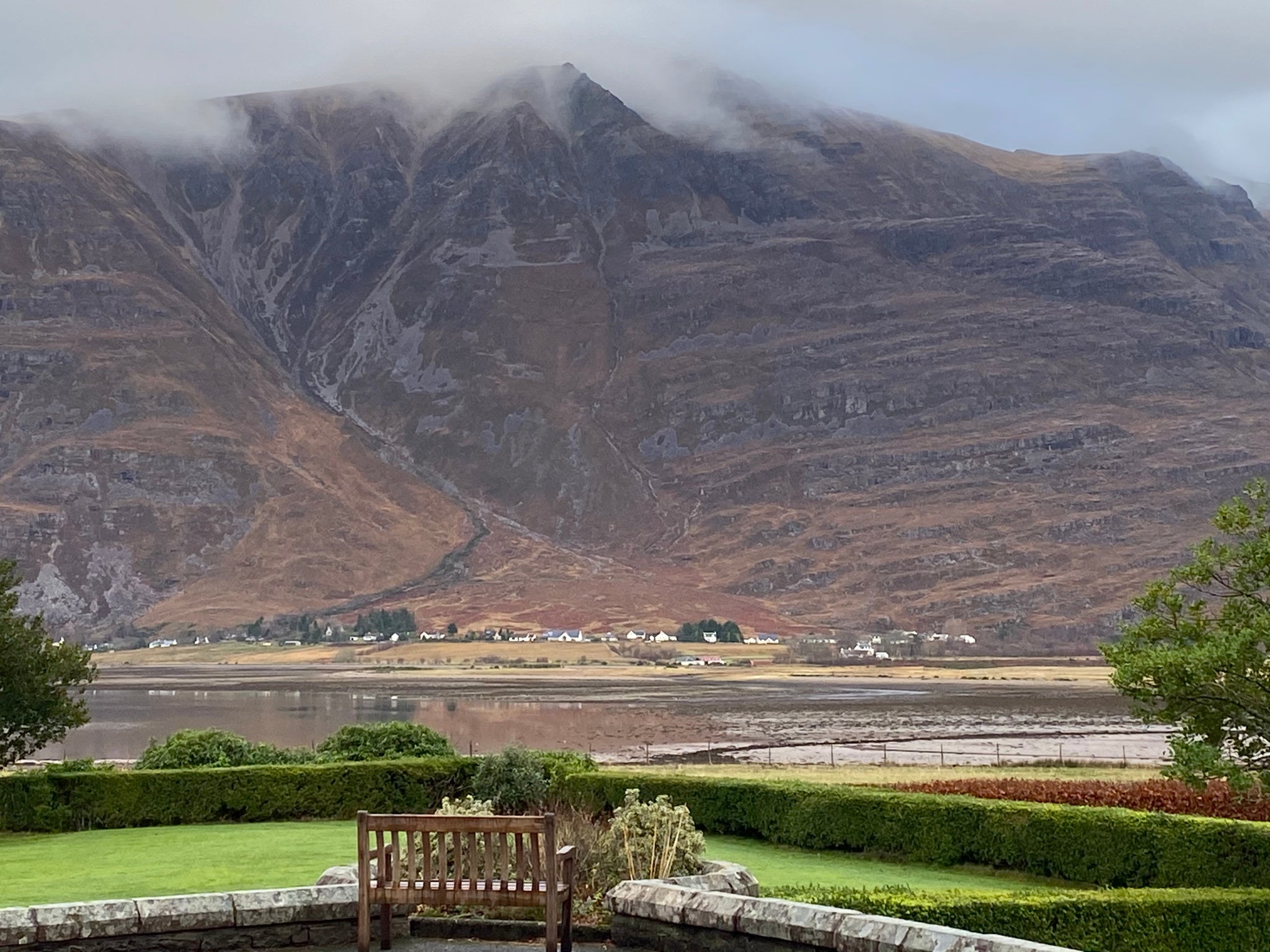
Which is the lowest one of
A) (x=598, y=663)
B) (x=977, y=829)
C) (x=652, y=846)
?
(x=598, y=663)

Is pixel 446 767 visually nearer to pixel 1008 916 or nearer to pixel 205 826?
pixel 205 826

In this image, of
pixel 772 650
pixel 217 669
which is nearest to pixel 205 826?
pixel 217 669

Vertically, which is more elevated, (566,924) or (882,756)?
(566,924)

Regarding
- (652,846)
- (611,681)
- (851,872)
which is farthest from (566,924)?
(611,681)

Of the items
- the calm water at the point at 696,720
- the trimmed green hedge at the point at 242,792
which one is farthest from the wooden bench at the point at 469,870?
the calm water at the point at 696,720

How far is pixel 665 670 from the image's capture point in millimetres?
159125

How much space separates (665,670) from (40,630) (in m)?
127

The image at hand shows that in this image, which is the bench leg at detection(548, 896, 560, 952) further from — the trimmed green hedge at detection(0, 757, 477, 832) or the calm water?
the calm water

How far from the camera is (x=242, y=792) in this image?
30.2 m

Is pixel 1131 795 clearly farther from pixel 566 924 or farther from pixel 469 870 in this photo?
pixel 469 870

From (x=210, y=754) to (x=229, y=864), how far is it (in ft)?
43.6

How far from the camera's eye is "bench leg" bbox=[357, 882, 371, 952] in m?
14.9

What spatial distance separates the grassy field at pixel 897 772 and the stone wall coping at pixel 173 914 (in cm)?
2814

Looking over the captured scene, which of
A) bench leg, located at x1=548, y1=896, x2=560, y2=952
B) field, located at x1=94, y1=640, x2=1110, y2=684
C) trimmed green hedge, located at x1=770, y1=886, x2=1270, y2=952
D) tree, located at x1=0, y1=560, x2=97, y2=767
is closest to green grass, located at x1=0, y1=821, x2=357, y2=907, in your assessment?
tree, located at x1=0, y1=560, x2=97, y2=767
